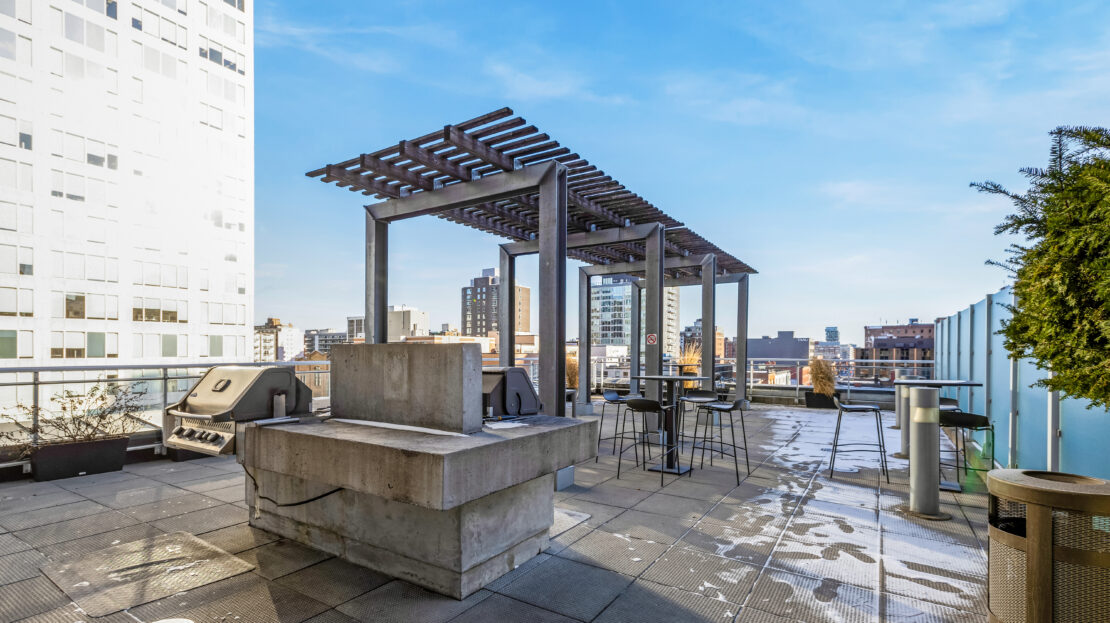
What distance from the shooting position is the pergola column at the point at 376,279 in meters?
6.65

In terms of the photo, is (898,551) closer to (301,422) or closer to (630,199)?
(301,422)

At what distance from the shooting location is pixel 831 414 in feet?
34.4

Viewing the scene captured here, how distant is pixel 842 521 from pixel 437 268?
47119 mm

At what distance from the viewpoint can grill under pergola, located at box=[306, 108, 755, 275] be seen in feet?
16.0

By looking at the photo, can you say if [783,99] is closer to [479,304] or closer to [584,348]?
[584,348]

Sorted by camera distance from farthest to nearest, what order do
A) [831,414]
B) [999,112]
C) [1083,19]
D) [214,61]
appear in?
[214,61], [831,414], [999,112], [1083,19]

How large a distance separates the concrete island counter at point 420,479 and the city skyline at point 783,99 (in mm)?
2588

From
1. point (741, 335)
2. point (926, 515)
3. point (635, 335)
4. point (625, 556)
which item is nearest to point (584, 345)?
point (635, 335)

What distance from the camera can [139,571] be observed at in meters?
2.97

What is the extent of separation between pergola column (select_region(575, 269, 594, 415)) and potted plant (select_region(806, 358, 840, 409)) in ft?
17.0

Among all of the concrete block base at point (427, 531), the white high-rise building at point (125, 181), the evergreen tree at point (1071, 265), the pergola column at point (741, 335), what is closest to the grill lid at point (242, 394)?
the concrete block base at point (427, 531)

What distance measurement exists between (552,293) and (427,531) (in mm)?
2755

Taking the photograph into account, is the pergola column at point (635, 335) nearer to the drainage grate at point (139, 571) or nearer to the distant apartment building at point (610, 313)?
the drainage grate at point (139, 571)

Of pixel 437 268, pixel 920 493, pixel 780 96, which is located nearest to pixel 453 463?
pixel 920 493
